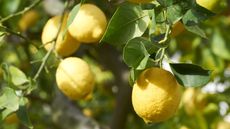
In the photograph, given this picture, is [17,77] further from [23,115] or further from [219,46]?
[219,46]

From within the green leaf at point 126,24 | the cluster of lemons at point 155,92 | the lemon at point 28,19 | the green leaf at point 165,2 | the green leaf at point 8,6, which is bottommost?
the lemon at point 28,19

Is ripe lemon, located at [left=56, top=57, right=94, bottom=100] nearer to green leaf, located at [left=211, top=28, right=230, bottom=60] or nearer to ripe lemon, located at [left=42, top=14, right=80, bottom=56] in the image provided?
ripe lemon, located at [left=42, top=14, right=80, bottom=56]

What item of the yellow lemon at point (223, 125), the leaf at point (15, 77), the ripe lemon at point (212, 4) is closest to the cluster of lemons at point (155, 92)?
the ripe lemon at point (212, 4)

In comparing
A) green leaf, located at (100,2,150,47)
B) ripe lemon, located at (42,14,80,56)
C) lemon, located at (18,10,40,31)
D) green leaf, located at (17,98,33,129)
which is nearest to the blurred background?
lemon, located at (18,10,40,31)

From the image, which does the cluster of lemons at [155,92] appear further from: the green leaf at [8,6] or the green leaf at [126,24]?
the green leaf at [8,6]

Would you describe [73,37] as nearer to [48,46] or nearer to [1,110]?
[48,46]

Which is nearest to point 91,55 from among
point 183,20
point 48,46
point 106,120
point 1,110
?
point 106,120

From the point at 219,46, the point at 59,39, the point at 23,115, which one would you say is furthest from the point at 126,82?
the point at 23,115
